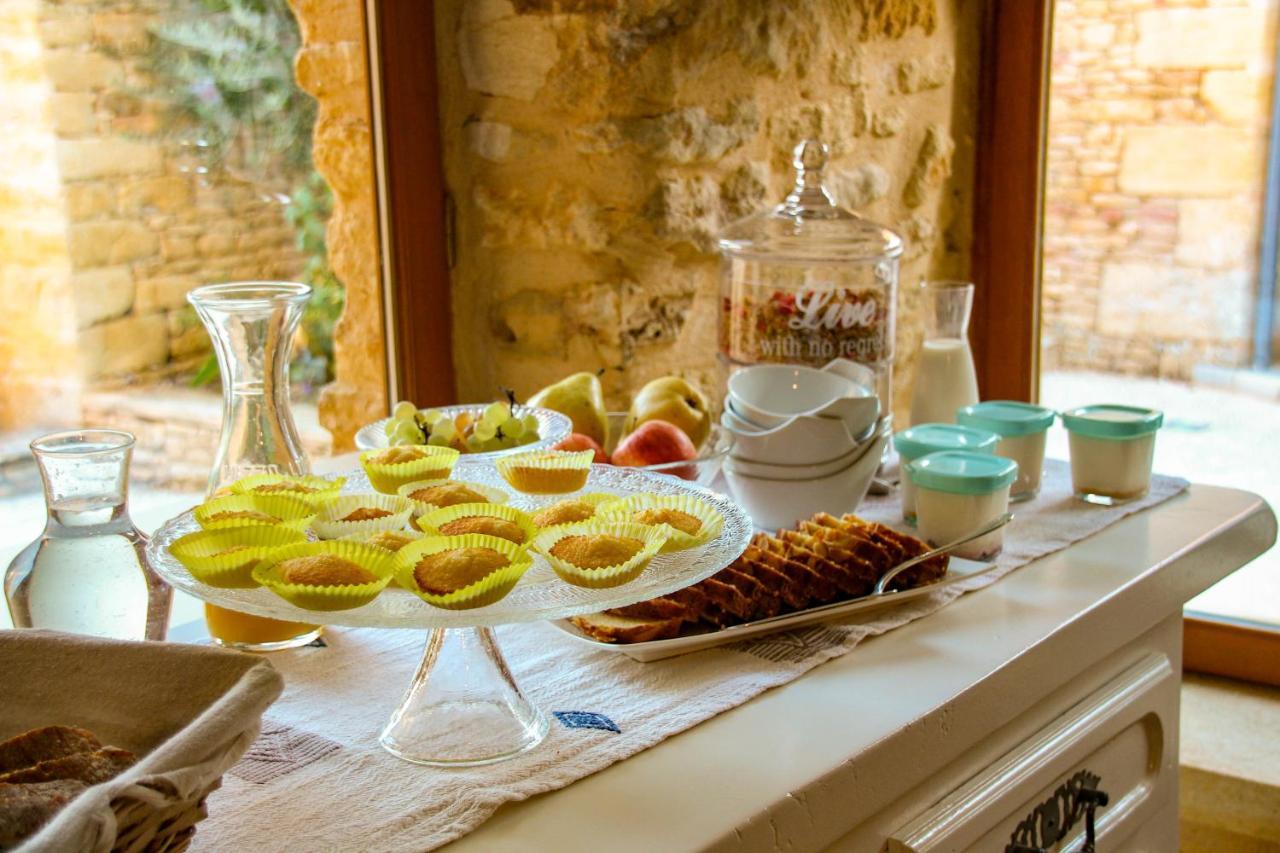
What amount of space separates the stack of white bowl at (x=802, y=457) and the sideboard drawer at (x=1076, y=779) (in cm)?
29

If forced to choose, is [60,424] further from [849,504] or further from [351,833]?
[351,833]

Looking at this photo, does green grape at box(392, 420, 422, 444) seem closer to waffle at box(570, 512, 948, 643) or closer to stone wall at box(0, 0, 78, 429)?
waffle at box(570, 512, 948, 643)

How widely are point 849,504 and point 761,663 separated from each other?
34 cm

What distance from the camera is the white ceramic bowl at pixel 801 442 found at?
1212mm

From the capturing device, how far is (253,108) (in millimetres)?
1752

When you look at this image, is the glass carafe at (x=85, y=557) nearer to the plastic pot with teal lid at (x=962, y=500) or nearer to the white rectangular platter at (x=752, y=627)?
the white rectangular platter at (x=752, y=627)

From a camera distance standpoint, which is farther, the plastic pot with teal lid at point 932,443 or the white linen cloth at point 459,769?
the plastic pot with teal lid at point 932,443

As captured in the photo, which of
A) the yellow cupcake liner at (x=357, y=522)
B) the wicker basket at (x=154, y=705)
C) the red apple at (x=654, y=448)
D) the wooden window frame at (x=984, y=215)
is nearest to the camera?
the wicker basket at (x=154, y=705)

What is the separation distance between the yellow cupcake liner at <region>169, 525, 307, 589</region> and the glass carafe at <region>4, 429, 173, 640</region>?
0.10 m

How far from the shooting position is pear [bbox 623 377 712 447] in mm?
1363

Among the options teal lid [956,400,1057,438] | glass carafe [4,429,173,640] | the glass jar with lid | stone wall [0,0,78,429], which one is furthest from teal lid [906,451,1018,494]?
stone wall [0,0,78,429]

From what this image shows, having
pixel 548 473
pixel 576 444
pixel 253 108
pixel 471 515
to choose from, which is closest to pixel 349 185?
pixel 253 108

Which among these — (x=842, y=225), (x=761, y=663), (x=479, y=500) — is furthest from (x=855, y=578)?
(x=842, y=225)

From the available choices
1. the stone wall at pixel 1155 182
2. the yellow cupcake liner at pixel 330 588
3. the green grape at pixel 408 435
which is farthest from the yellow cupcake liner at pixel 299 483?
the stone wall at pixel 1155 182
